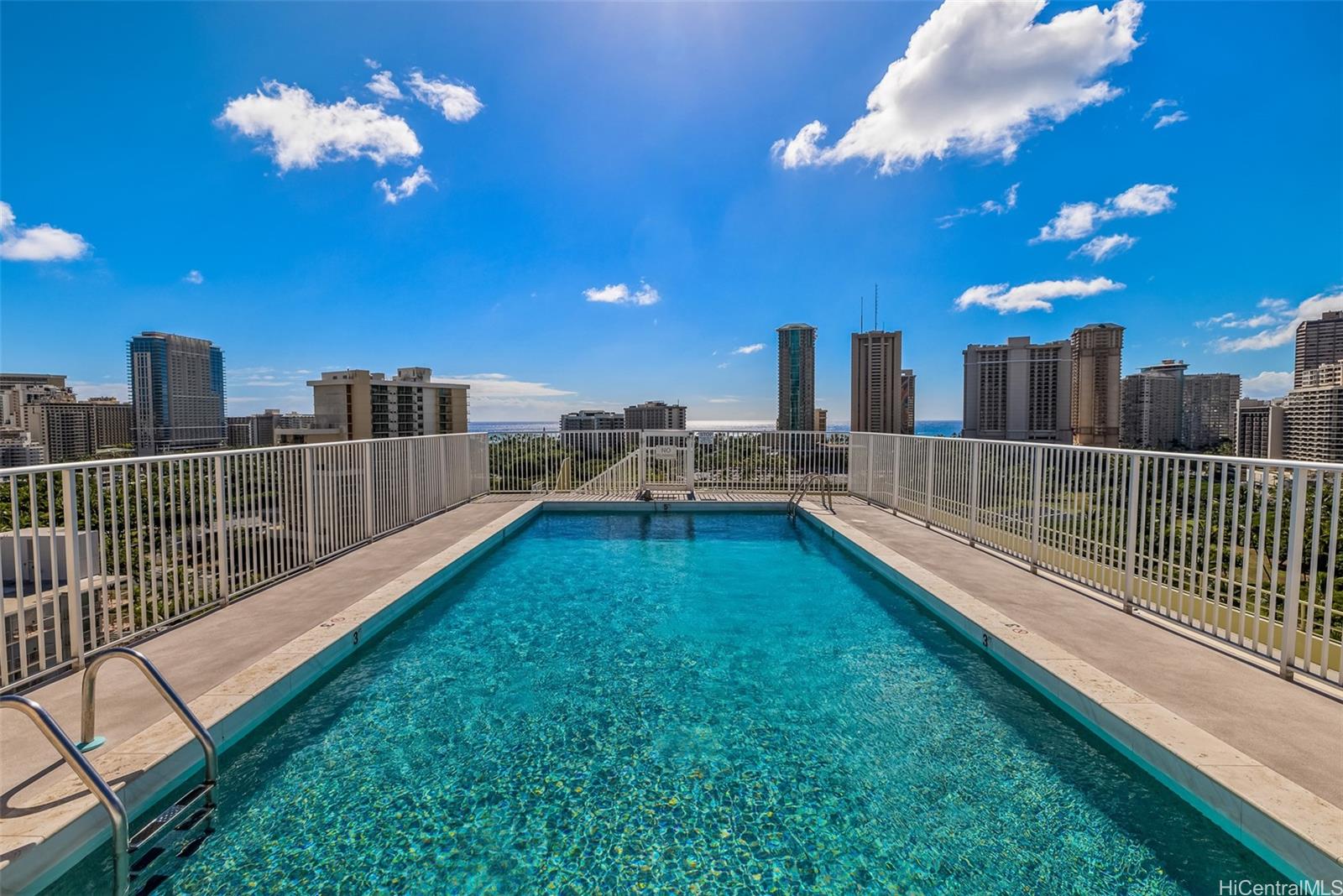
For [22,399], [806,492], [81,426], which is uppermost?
[22,399]

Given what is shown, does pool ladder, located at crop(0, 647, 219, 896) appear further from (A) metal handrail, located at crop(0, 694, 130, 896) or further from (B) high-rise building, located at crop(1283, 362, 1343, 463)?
(B) high-rise building, located at crop(1283, 362, 1343, 463)

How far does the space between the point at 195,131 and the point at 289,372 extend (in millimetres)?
48376

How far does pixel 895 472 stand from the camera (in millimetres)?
7992

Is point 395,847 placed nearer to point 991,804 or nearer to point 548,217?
point 991,804

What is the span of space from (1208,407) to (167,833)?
48964 millimetres

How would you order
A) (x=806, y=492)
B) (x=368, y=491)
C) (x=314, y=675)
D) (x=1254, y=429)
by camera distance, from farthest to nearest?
1. (x=1254, y=429)
2. (x=806, y=492)
3. (x=368, y=491)
4. (x=314, y=675)

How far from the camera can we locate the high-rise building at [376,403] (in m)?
46.0

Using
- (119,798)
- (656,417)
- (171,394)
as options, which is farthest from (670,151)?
(171,394)

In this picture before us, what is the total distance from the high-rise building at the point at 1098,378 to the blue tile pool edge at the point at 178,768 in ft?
135

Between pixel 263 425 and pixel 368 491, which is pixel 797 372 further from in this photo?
pixel 263 425

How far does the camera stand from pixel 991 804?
2125 millimetres

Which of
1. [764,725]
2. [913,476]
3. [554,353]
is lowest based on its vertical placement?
[764,725]

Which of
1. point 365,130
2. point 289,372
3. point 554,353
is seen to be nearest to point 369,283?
point 365,130

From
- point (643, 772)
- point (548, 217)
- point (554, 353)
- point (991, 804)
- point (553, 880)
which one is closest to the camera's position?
point (553, 880)
